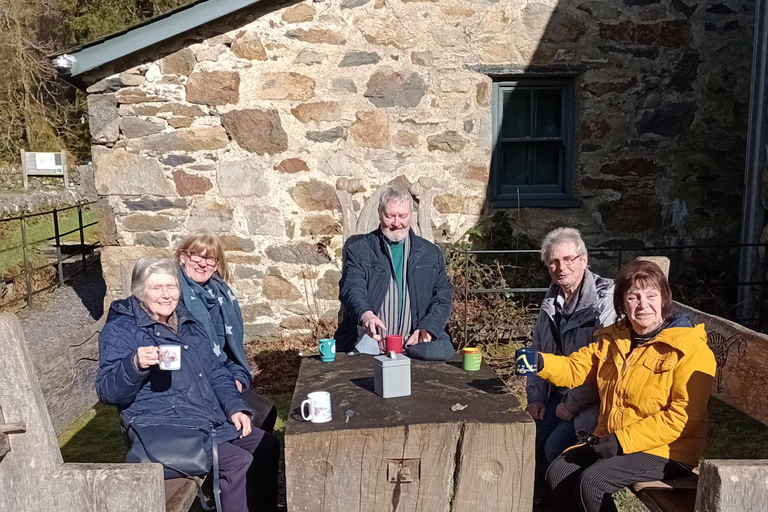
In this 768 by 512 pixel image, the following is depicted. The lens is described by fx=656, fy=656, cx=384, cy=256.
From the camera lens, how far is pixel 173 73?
5566 millimetres

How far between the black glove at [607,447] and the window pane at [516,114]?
384 cm

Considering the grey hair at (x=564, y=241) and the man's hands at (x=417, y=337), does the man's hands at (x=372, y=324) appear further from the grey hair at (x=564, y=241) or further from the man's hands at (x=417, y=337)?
the grey hair at (x=564, y=241)

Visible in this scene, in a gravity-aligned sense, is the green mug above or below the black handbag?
above

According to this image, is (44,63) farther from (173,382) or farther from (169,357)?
(169,357)

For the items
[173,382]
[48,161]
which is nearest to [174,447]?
[173,382]

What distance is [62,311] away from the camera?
25.3 ft

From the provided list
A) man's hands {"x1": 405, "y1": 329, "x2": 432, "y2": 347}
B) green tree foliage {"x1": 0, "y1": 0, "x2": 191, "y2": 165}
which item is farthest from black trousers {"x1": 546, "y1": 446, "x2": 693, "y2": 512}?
green tree foliage {"x1": 0, "y1": 0, "x2": 191, "y2": 165}

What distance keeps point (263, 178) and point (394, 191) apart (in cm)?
216

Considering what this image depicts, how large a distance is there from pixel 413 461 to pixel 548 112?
176 inches

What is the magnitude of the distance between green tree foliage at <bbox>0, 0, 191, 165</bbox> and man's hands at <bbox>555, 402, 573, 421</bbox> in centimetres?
1557

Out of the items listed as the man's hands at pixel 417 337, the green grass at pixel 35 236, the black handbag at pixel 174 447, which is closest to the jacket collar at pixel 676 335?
the man's hands at pixel 417 337

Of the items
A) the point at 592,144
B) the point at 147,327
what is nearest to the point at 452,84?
the point at 592,144

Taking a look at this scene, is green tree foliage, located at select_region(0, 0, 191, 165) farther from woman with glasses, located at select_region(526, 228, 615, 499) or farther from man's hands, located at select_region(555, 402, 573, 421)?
man's hands, located at select_region(555, 402, 573, 421)

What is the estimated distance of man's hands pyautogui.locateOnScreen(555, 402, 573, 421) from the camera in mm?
3121
